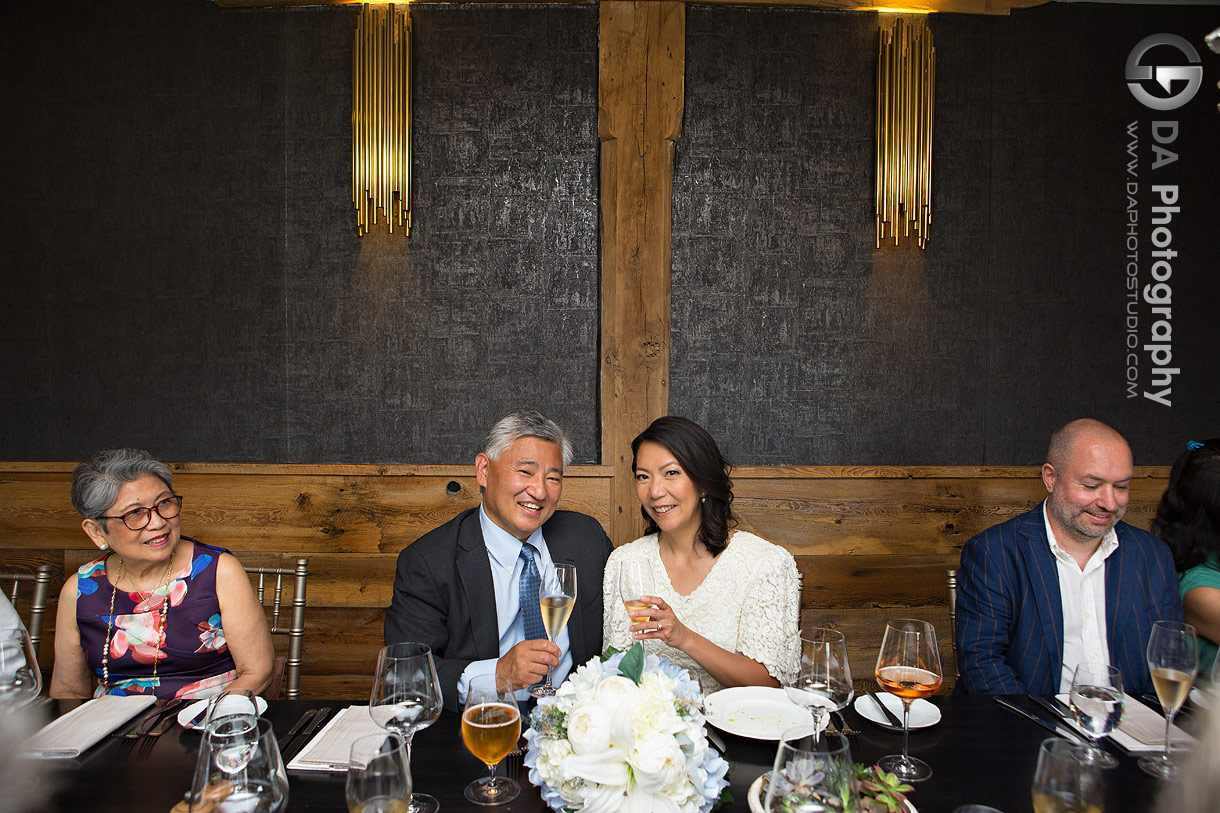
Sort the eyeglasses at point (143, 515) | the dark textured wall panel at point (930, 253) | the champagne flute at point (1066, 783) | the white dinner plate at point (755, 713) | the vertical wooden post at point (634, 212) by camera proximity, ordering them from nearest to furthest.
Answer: the champagne flute at point (1066, 783)
the white dinner plate at point (755, 713)
the eyeglasses at point (143, 515)
the vertical wooden post at point (634, 212)
the dark textured wall panel at point (930, 253)

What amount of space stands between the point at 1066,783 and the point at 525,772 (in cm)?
81

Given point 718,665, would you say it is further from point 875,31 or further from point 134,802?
point 875,31

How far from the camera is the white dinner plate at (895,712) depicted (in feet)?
4.88

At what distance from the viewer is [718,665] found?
186 centimetres

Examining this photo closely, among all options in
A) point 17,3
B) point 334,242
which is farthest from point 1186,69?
point 17,3

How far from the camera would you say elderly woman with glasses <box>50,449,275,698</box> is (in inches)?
76.4

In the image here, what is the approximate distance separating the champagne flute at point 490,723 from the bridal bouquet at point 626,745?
0.23ft

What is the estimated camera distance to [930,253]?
3324 millimetres

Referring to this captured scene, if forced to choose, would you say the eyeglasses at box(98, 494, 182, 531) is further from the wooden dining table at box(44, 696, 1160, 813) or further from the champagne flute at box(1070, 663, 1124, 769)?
the champagne flute at box(1070, 663, 1124, 769)

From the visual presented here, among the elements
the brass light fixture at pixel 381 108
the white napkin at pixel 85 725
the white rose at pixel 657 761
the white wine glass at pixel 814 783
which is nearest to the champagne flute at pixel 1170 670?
the white wine glass at pixel 814 783

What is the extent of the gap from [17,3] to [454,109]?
185 centimetres

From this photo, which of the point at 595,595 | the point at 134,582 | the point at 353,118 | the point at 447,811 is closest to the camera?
the point at 447,811

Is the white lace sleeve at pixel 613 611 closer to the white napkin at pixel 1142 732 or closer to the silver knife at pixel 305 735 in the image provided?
the silver knife at pixel 305 735

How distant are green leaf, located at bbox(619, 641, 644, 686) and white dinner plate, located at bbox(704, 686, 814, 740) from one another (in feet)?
1.19
